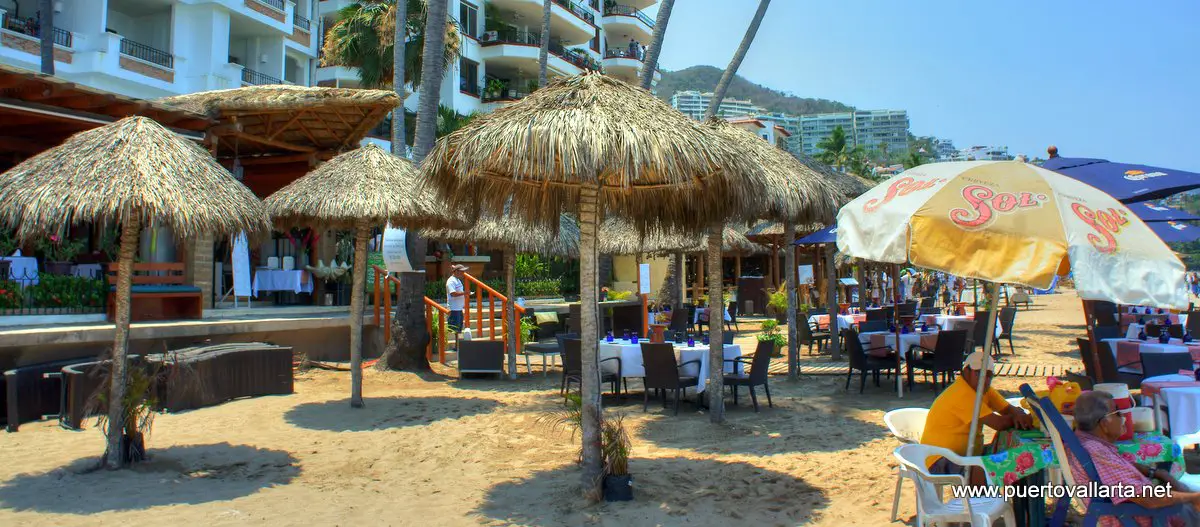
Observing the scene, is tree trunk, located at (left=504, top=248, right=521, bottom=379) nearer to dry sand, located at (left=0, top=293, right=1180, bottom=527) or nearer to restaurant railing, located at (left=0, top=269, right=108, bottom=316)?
dry sand, located at (left=0, top=293, right=1180, bottom=527)

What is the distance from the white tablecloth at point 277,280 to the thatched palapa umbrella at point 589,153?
9587 millimetres

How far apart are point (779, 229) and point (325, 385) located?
9985 mm

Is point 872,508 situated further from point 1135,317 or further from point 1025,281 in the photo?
point 1135,317

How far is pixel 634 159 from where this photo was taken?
16.0 feet

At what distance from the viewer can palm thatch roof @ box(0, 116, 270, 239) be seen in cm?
567

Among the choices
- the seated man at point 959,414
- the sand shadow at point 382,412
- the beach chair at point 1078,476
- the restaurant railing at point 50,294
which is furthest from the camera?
the restaurant railing at point 50,294

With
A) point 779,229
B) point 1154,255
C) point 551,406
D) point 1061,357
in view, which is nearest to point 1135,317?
point 1061,357

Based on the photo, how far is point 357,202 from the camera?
816 cm

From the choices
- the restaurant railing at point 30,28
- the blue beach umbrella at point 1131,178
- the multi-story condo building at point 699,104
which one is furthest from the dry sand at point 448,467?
the multi-story condo building at point 699,104

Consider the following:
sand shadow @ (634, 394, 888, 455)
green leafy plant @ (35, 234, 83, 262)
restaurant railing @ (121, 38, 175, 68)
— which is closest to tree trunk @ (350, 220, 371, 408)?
sand shadow @ (634, 394, 888, 455)

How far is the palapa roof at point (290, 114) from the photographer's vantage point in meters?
12.1

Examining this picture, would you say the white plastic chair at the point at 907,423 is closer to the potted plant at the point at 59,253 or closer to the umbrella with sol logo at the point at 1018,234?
the umbrella with sol logo at the point at 1018,234

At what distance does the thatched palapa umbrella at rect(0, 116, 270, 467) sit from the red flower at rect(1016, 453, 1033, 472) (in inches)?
237

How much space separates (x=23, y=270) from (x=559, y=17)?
27195 millimetres
